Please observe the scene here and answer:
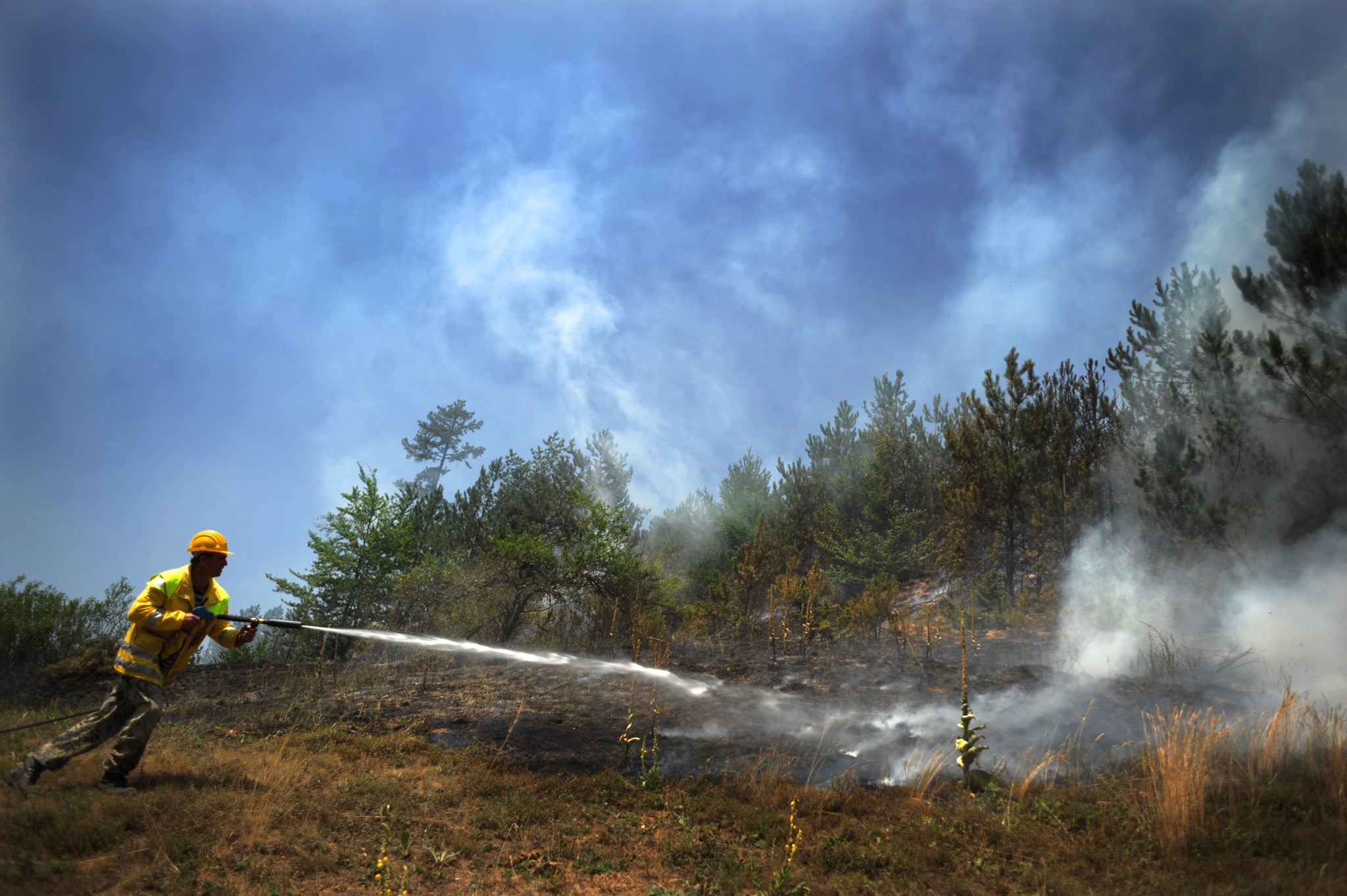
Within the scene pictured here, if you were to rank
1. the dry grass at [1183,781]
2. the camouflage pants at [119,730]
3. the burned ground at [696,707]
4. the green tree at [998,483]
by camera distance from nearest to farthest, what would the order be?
the dry grass at [1183,781]
the camouflage pants at [119,730]
the burned ground at [696,707]
the green tree at [998,483]

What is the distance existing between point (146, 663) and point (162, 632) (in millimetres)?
262

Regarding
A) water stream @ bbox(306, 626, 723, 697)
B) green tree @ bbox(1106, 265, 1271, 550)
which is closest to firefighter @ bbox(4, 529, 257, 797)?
water stream @ bbox(306, 626, 723, 697)

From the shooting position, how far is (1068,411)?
A: 16734 mm

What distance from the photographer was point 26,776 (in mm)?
4789

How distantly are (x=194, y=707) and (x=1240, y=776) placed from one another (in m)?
12.6

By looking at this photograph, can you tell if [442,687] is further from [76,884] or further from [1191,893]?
[1191,893]

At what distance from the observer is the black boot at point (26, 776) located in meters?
4.72

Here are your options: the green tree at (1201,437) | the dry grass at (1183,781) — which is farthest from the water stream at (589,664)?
the green tree at (1201,437)

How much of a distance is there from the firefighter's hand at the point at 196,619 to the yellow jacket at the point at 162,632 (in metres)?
0.03

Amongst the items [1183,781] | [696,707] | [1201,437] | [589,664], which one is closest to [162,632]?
[696,707]

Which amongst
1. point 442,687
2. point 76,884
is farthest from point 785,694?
point 76,884

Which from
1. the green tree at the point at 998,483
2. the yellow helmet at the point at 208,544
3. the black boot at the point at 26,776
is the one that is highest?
the green tree at the point at 998,483

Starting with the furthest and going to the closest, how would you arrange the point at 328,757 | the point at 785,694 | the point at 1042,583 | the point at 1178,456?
the point at 1042,583 → the point at 1178,456 → the point at 785,694 → the point at 328,757

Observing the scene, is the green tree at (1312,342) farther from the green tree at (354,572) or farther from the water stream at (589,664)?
the green tree at (354,572)
